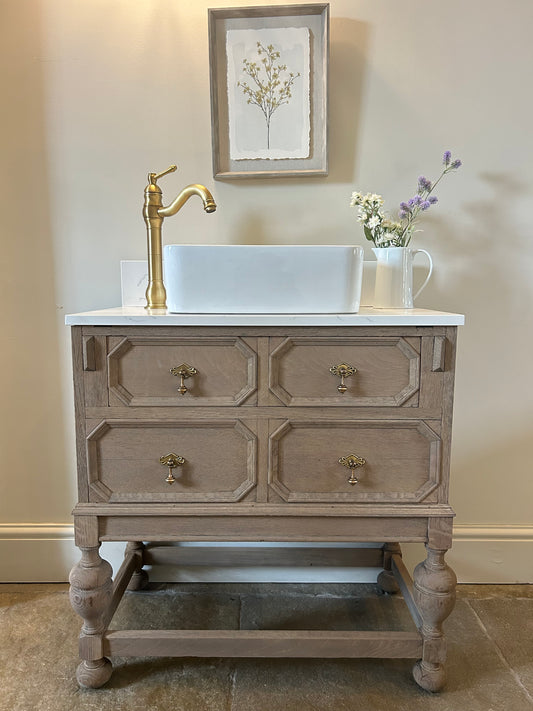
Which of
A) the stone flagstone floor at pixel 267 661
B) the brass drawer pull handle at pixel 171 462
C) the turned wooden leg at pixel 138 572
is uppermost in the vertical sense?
the brass drawer pull handle at pixel 171 462

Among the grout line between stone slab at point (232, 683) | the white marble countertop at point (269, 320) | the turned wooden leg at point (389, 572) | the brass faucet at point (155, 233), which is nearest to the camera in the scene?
the white marble countertop at point (269, 320)

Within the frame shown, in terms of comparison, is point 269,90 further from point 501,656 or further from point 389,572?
point 501,656

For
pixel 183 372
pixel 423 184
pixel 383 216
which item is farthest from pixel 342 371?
pixel 423 184

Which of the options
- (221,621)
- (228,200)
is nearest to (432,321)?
(228,200)

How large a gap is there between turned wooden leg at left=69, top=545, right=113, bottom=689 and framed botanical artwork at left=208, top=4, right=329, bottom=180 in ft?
3.49

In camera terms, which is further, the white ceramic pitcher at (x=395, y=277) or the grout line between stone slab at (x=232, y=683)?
the white ceramic pitcher at (x=395, y=277)

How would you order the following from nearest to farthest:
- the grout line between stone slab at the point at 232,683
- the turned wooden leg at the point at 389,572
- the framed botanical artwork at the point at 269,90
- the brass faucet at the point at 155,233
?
the grout line between stone slab at the point at 232,683 < the brass faucet at the point at 155,233 < the framed botanical artwork at the point at 269,90 < the turned wooden leg at the point at 389,572

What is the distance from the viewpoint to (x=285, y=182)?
1.36 m

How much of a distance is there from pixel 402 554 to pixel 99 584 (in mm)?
936

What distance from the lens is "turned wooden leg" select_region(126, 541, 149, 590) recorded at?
1.40 m

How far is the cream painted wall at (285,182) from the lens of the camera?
130 cm

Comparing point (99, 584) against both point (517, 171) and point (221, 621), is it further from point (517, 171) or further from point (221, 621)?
point (517, 171)

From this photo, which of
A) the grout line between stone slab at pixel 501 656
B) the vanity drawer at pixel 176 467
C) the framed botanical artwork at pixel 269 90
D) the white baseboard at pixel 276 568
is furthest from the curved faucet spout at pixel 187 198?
the grout line between stone slab at pixel 501 656

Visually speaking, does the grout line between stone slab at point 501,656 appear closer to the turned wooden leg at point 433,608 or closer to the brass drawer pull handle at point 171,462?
the turned wooden leg at point 433,608
